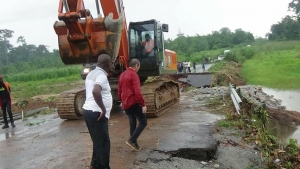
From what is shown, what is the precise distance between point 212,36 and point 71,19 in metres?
84.9

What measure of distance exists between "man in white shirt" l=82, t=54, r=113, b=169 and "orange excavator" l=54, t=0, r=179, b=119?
113 inches

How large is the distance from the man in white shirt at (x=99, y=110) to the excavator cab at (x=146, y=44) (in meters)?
5.59

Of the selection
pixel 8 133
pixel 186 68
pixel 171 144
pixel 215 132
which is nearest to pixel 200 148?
pixel 171 144

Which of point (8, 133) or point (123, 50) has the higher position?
point (123, 50)

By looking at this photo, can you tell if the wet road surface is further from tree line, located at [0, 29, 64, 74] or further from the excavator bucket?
tree line, located at [0, 29, 64, 74]

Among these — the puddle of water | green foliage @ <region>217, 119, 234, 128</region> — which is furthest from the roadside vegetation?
the puddle of water

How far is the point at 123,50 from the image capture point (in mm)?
10477

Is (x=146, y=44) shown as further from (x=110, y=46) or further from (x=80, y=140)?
(x=80, y=140)

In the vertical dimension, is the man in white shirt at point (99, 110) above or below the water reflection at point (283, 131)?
above

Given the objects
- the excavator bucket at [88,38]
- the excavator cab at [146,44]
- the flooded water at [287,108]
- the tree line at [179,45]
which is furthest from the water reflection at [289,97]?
the tree line at [179,45]

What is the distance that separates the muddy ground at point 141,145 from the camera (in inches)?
237

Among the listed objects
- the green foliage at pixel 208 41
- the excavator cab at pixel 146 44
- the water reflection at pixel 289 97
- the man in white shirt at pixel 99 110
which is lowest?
the water reflection at pixel 289 97

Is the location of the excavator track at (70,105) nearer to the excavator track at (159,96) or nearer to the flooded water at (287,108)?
the excavator track at (159,96)

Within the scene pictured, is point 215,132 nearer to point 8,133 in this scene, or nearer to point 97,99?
point 97,99
